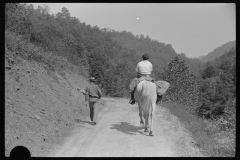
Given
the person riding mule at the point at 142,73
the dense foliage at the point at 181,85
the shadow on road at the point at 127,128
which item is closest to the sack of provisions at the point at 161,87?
the person riding mule at the point at 142,73

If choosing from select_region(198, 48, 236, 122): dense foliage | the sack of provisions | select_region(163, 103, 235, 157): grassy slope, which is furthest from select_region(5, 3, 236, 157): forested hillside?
the sack of provisions

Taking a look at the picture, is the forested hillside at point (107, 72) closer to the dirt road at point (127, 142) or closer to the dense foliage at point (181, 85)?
the dense foliage at point (181, 85)

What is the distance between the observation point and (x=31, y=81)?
9.98m

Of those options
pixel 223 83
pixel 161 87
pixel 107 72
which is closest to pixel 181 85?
pixel 107 72

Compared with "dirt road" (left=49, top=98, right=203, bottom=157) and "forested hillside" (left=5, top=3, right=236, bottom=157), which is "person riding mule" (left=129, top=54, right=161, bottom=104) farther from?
"forested hillside" (left=5, top=3, right=236, bottom=157)

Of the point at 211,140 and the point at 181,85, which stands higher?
the point at 181,85

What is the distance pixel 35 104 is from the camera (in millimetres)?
8531

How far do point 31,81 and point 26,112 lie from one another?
9.65ft

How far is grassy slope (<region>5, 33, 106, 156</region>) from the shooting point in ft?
19.8

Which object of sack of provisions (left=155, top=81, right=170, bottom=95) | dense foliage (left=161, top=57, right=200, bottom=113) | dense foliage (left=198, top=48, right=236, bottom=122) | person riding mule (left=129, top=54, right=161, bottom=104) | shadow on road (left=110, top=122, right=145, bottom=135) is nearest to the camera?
dense foliage (left=198, top=48, right=236, bottom=122)

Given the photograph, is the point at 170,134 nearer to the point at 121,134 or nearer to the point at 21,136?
the point at 121,134

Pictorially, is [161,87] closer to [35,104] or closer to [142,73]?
[142,73]

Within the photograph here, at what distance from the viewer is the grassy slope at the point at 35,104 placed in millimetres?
6040

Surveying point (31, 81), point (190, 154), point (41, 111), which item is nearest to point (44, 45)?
point (31, 81)
